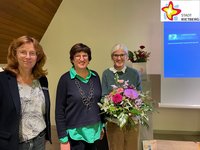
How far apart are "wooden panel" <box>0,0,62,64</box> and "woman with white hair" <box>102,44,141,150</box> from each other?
1604 mm

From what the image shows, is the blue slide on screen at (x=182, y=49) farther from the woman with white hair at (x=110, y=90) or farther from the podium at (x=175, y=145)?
the woman with white hair at (x=110, y=90)

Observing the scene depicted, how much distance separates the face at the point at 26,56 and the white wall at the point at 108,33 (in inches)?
104

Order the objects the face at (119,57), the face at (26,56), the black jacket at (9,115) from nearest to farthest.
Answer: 1. the black jacket at (9,115)
2. the face at (26,56)
3. the face at (119,57)

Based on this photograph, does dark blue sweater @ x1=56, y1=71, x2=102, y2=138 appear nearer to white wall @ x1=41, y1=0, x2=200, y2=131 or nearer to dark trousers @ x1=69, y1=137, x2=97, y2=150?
dark trousers @ x1=69, y1=137, x2=97, y2=150

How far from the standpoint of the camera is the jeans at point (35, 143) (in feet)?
4.42

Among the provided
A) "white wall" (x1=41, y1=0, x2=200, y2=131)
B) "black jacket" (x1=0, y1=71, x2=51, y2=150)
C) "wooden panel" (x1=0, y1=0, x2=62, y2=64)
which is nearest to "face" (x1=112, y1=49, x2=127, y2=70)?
"black jacket" (x1=0, y1=71, x2=51, y2=150)

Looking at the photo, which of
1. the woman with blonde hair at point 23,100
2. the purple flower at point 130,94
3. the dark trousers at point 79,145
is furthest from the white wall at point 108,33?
the woman with blonde hair at point 23,100

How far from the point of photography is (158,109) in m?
3.89

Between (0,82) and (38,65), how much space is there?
306 millimetres

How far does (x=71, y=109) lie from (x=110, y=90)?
0.48m

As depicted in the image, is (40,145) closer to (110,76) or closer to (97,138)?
(97,138)

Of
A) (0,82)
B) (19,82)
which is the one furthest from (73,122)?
(0,82)

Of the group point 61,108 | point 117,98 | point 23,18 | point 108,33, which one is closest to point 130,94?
point 117,98

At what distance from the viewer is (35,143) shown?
54.9 inches
